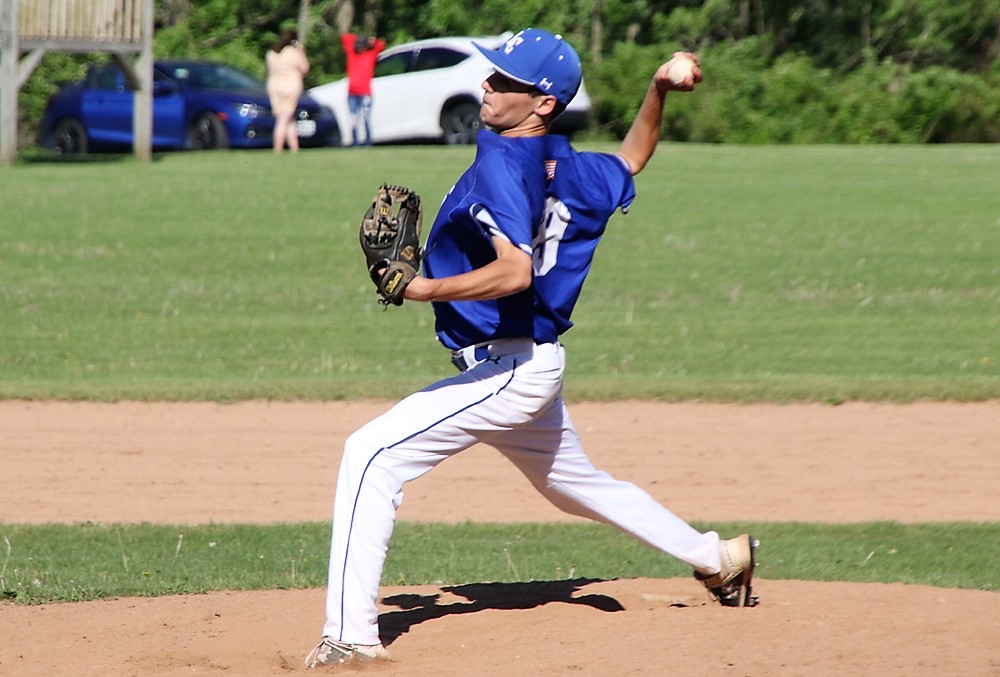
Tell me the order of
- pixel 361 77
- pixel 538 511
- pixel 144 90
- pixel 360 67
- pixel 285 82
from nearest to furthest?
pixel 538 511 → pixel 144 90 → pixel 285 82 → pixel 360 67 → pixel 361 77

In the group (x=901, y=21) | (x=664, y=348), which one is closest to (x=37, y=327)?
(x=664, y=348)

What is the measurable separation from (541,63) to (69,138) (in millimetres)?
21600

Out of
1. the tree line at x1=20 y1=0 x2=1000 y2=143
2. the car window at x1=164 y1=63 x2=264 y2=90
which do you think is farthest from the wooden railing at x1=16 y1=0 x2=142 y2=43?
the tree line at x1=20 y1=0 x2=1000 y2=143

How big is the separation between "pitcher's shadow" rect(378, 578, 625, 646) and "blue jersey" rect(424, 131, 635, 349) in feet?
3.60

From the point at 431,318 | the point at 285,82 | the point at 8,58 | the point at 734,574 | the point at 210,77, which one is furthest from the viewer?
the point at 210,77

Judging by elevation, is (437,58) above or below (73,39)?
below

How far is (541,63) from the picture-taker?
14.6ft

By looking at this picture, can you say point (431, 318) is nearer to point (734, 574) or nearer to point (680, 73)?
point (734, 574)

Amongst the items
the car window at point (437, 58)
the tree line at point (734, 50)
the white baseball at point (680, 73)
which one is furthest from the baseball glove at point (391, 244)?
the tree line at point (734, 50)

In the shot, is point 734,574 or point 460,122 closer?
point 734,574

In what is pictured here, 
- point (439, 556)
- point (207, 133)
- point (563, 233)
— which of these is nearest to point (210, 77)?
point (207, 133)

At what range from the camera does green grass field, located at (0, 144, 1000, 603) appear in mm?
6551

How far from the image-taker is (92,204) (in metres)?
16.1

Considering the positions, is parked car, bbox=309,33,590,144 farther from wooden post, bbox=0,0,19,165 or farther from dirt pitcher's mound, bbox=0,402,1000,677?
dirt pitcher's mound, bbox=0,402,1000,677
